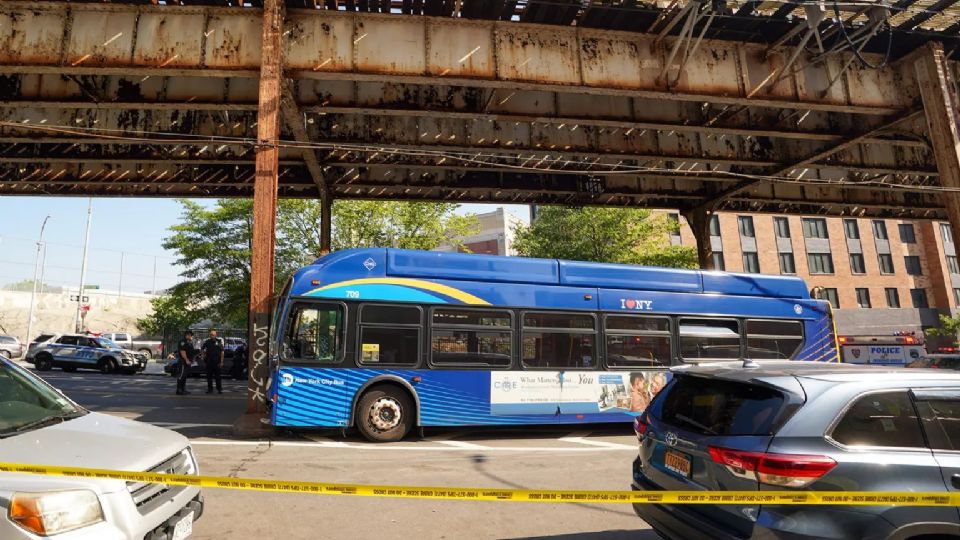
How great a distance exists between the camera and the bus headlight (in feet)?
8.10

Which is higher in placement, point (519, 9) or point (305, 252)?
point (519, 9)

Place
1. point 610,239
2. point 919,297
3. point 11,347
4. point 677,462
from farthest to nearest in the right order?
point 919,297, point 11,347, point 610,239, point 677,462

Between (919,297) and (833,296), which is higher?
(833,296)

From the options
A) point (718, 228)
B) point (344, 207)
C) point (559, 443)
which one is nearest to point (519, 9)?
point (559, 443)

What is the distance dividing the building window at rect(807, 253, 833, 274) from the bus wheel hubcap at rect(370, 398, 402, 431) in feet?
152

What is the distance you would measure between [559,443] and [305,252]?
1992cm

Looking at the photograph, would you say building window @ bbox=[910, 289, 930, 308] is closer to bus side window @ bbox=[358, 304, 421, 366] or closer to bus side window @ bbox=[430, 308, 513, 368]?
bus side window @ bbox=[430, 308, 513, 368]

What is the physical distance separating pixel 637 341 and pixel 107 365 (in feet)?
80.5

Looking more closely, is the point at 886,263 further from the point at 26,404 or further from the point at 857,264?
the point at 26,404

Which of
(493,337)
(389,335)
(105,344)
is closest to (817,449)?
(493,337)

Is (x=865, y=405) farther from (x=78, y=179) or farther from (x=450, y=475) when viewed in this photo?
(x=78, y=179)

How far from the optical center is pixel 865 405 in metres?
2.99

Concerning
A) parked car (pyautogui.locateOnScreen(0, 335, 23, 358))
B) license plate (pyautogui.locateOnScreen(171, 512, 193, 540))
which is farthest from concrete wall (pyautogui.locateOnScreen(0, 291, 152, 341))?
license plate (pyautogui.locateOnScreen(171, 512, 193, 540))

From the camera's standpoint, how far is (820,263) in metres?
43.8
